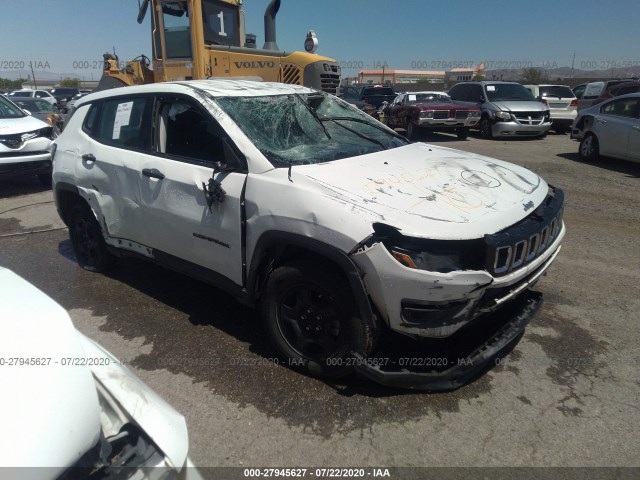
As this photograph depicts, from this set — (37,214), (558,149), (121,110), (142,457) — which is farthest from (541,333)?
(558,149)

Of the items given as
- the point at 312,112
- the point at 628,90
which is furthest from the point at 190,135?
the point at 628,90

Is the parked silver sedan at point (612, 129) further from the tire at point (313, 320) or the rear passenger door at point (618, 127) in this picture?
the tire at point (313, 320)

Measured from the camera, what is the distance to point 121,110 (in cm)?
392

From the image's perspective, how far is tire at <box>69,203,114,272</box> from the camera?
4289mm

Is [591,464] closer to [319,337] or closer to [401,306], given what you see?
[401,306]

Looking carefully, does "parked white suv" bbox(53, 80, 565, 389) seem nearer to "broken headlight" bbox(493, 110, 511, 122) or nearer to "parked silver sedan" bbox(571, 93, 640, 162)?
"parked silver sedan" bbox(571, 93, 640, 162)

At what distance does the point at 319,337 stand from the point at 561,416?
145 cm

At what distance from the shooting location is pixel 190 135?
345 cm

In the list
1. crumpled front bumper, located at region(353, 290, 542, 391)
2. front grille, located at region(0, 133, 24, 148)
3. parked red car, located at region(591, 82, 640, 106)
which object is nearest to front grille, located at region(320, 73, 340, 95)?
front grille, located at region(0, 133, 24, 148)

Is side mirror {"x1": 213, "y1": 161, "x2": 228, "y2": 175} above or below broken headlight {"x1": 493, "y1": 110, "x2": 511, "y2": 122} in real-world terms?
above

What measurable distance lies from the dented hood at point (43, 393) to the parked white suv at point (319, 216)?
4.53 ft

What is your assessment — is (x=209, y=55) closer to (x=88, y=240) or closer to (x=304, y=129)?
(x=88, y=240)

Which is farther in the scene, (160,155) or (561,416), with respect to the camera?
(160,155)

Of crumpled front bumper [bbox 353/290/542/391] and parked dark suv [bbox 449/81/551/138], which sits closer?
crumpled front bumper [bbox 353/290/542/391]
